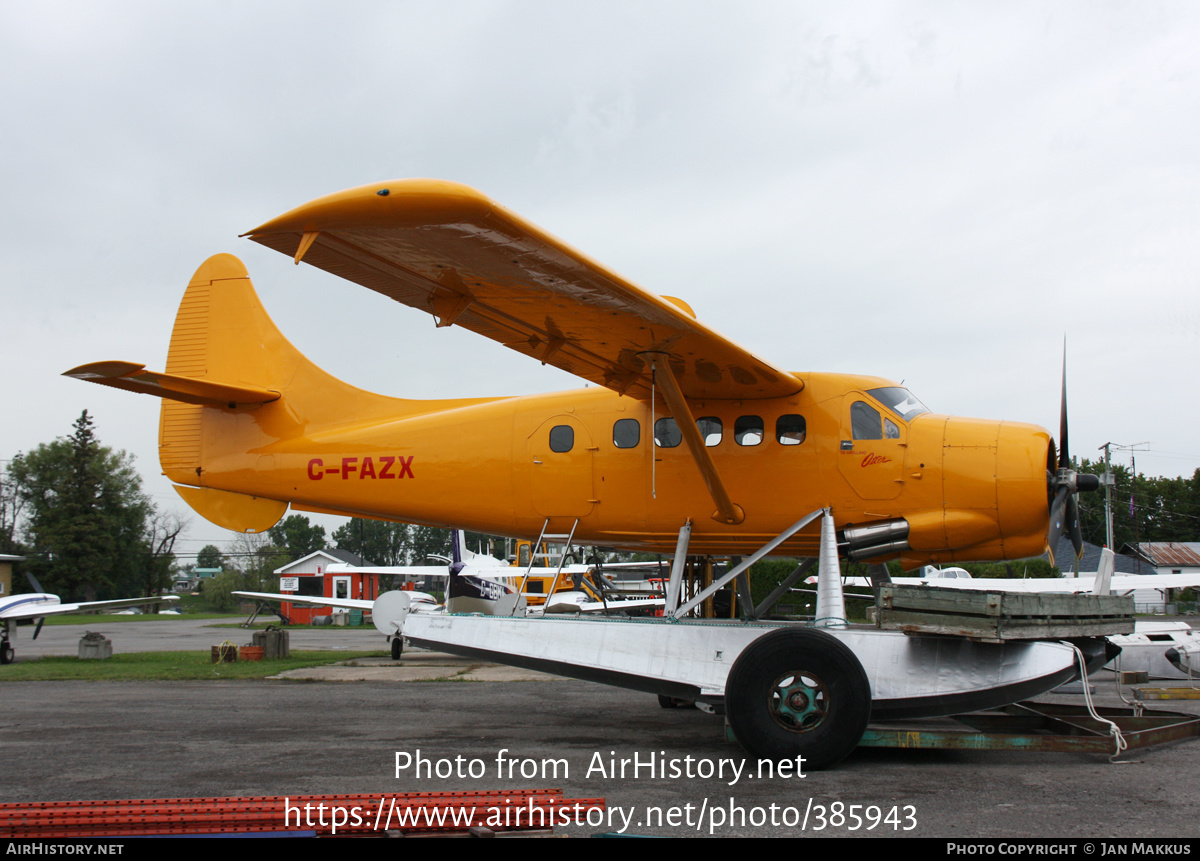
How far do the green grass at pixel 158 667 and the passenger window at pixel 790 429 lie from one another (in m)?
10.4

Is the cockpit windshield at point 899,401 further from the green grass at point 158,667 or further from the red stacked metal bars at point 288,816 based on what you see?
the green grass at point 158,667

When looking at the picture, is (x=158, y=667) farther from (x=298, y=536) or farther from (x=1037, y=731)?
(x=298, y=536)

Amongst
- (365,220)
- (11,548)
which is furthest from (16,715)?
(11,548)

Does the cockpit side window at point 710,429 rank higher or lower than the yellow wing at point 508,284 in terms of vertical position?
lower

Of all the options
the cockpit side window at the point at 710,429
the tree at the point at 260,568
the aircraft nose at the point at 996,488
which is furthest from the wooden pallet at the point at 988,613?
the tree at the point at 260,568

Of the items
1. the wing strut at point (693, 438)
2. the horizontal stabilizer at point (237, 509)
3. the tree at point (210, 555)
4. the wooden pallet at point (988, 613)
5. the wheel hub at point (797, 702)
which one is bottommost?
the tree at point (210, 555)

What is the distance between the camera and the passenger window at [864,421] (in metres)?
8.09

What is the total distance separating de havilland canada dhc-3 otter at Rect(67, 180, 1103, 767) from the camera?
636cm

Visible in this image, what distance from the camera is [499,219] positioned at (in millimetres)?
5562

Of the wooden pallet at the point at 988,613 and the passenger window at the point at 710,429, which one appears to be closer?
the wooden pallet at the point at 988,613

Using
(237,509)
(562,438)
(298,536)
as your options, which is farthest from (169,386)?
(298,536)

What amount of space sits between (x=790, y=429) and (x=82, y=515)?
66282mm

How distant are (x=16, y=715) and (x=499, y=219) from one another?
8900 millimetres

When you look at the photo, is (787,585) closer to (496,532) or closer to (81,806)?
(496,532)
